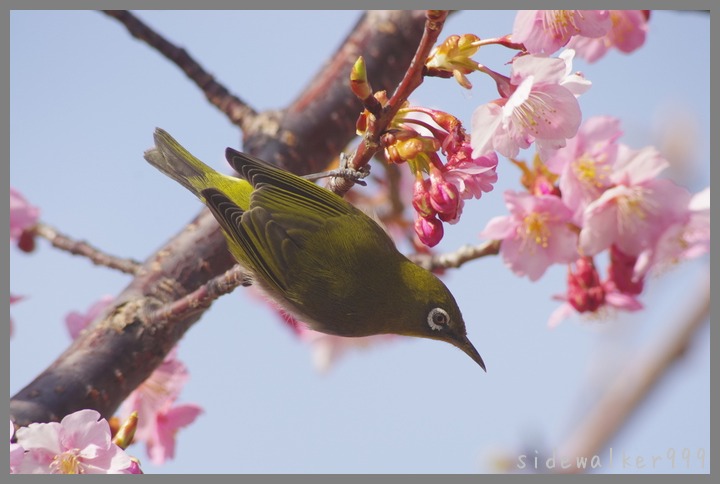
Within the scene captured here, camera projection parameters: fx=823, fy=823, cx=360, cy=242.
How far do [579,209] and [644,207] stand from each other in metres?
0.29

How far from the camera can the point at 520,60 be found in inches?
93.4

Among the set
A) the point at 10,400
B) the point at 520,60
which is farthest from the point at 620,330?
the point at 10,400

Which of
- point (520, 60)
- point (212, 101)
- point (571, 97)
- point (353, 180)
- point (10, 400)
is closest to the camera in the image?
point (520, 60)

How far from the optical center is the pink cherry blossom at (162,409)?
3689mm

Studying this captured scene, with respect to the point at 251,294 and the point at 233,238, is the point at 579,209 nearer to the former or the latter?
the point at 233,238

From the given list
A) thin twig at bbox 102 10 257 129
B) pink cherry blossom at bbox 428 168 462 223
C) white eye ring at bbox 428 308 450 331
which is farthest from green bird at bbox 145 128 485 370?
pink cherry blossom at bbox 428 168 462 223

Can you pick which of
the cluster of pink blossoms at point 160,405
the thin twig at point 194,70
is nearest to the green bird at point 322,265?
the cluster of pink blossoms at point 160,405

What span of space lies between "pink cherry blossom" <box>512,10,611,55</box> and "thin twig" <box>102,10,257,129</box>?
6.52 ft

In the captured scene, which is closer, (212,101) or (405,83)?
(405,83)

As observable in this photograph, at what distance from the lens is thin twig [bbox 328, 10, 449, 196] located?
225 cm

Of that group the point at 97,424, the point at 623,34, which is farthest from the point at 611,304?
the point at 97,424

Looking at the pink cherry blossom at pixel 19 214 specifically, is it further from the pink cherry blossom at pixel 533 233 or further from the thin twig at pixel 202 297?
the pink cherry blossom at pixel 533 233

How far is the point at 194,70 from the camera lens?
4.12 meters

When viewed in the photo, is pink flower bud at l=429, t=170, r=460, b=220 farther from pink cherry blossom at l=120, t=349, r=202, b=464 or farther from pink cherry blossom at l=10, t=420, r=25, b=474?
pink cherry blossom at l=120, t=349, r=202, b=464
